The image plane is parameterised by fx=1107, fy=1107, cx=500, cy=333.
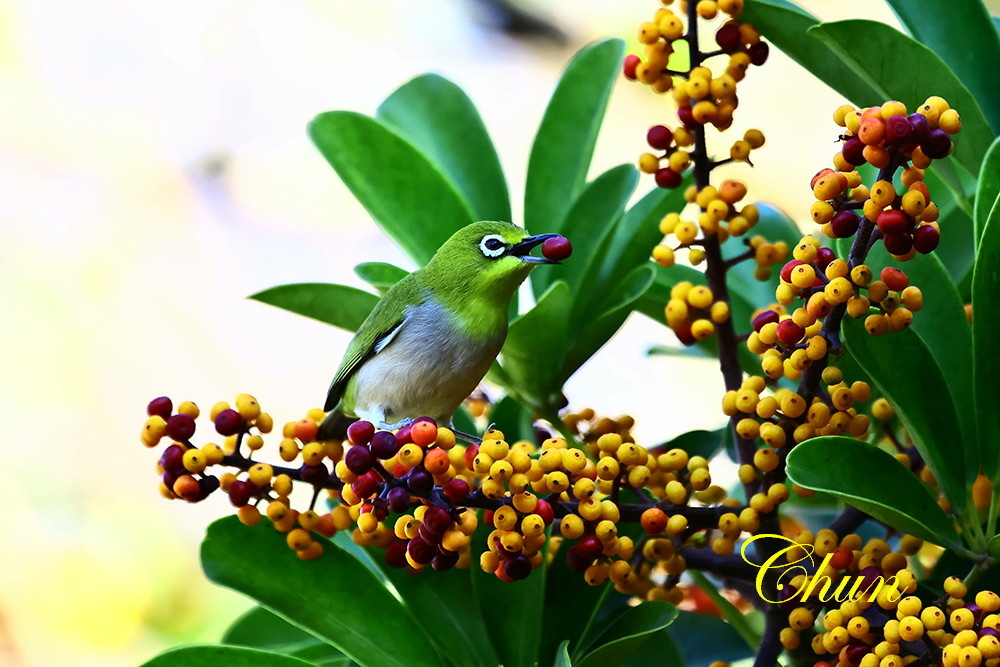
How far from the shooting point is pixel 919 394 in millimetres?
1056

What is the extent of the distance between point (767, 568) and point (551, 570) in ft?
0.82

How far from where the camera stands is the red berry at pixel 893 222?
0.87 m

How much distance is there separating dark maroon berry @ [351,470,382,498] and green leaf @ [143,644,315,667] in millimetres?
223

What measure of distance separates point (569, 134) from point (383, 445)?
23.8 inches

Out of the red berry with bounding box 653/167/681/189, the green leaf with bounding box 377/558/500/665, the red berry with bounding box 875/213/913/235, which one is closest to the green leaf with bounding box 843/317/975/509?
the red berry with bounding box 875/213/913/235

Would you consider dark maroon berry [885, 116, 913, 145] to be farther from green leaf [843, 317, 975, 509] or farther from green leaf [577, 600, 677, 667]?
green leaf [577, 600, 677, 667]

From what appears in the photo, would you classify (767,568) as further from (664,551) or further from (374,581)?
(374,581)

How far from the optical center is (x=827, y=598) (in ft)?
3.33

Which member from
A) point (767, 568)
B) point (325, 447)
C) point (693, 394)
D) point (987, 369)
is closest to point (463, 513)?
point (325, 447)

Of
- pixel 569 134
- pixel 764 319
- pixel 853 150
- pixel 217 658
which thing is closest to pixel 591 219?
pixel 569 134

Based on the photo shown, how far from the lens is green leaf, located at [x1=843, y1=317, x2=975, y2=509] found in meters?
1.01

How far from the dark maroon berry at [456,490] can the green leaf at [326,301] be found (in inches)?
13.5

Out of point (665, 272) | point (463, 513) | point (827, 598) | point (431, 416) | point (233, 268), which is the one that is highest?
point (233, 268)

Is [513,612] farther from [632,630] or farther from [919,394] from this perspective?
[919,394]
